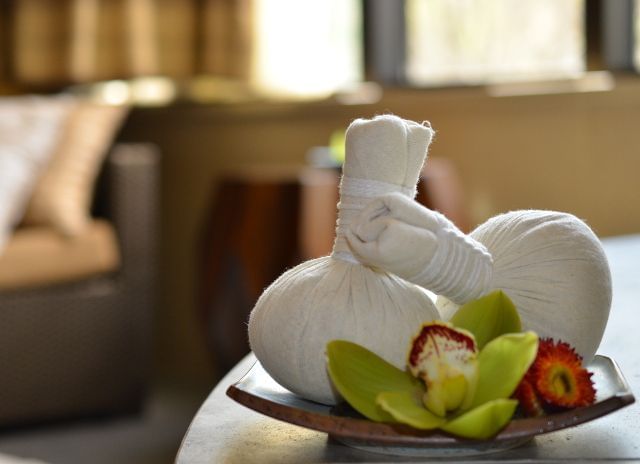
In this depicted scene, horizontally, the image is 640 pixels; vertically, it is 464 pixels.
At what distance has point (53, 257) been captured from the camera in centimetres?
287

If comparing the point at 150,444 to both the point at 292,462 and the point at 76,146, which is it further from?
the point at 292,462

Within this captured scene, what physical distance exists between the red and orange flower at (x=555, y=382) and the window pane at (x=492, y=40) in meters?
2.81

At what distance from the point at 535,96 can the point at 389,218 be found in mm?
2683

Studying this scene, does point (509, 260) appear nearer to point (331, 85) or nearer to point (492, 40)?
point (492, 40)

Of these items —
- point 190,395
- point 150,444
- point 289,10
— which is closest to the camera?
point 150,444

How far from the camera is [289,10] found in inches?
144

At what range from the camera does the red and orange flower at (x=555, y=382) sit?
0.66 meters

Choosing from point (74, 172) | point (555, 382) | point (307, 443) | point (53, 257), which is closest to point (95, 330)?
point (53, 257)

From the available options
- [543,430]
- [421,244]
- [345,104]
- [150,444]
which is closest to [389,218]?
[421,244]

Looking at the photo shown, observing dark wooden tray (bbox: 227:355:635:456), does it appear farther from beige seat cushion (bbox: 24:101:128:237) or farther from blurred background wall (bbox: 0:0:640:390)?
blurred background wall (bbox: 0:0:640:390)

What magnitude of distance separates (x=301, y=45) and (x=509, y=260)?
2.99m

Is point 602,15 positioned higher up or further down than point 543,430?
higher up

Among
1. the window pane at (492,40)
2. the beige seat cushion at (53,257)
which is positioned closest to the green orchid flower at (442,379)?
the beige seat cushion at (53,257)

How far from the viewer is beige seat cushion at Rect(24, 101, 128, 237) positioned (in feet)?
9.77
